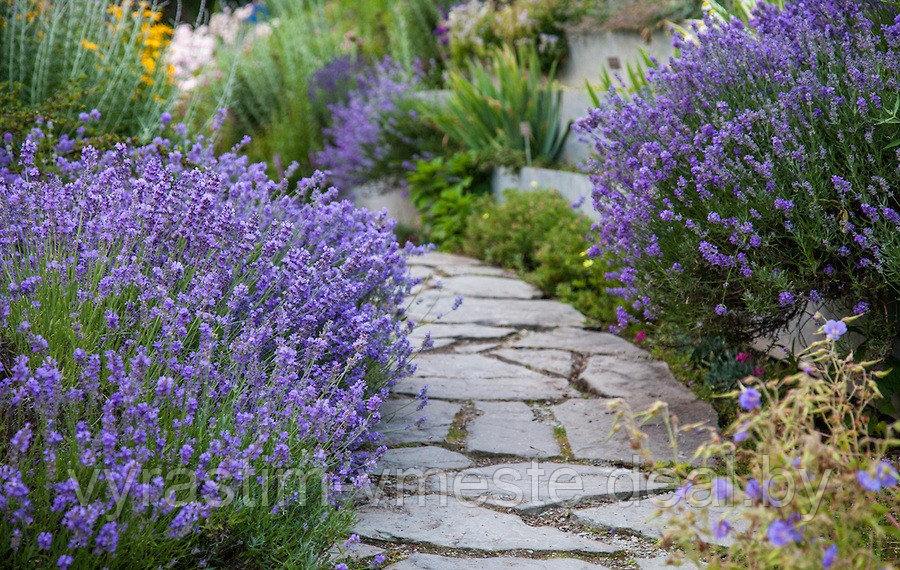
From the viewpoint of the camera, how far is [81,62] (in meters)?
4.99

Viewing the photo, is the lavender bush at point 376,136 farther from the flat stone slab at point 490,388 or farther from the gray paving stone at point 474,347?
the flat stone slab at point 490,388

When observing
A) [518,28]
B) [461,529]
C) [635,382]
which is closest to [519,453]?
[461,529]

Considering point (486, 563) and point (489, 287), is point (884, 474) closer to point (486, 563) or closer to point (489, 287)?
point (486, 563)

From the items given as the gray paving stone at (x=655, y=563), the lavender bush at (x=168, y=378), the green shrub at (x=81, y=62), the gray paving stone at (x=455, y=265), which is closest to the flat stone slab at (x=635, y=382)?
the lavender bush at (x=168, y=378)

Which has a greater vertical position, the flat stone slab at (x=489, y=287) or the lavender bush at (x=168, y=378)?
the flat stone slab at (x=489, y=287)

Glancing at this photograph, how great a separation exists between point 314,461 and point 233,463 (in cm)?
30

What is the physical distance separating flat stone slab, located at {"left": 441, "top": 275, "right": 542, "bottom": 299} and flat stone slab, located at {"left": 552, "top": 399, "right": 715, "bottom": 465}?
170 cm

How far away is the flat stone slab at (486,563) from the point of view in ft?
7.04

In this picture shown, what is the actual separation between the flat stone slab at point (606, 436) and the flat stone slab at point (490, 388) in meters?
0.15

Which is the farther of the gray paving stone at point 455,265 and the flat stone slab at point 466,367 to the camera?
the gray paving stone at point 455,265

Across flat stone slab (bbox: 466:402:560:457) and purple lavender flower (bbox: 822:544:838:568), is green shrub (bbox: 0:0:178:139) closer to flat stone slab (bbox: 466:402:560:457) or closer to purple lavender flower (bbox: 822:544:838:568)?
flat stone slab (bbox: 466:402:560:457)

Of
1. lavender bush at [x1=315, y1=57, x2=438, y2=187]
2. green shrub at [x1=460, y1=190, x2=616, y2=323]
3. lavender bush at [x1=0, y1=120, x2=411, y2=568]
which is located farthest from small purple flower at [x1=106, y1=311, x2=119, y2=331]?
lavender bush at [x1=315, y1=57, x2=438, y2=187]

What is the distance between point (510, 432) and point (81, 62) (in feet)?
11.4

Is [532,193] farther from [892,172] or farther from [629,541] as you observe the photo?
[629,541]
